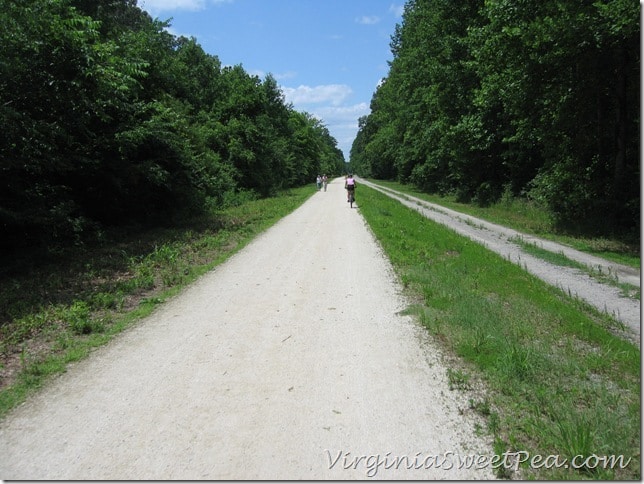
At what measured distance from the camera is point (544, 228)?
17234mm

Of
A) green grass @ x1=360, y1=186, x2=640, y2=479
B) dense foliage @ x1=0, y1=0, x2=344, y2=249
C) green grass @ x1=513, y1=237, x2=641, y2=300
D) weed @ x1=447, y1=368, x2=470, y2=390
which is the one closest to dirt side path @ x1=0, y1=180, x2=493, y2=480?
weed @ x1=447, y1=368, x2=470, y2=390

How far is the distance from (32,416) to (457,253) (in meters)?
10.1

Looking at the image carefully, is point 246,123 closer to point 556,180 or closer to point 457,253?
point 556,180

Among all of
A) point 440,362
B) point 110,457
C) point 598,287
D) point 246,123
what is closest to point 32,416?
point 110,457

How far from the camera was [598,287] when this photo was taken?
28.1ft

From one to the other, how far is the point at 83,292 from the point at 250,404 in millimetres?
5466

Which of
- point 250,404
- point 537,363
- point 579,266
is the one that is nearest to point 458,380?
point 537,363

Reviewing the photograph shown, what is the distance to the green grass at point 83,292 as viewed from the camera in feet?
16.9

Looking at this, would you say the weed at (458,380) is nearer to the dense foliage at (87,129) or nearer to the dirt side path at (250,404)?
the dirt side path at (250,404)

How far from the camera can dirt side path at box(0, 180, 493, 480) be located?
321cm

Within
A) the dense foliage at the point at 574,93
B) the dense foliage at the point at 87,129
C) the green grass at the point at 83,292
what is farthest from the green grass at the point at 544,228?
the dense foliage at the point at 87,129

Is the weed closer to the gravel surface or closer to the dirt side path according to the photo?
the dirt side path

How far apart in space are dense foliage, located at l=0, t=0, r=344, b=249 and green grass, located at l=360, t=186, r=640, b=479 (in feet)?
26.6

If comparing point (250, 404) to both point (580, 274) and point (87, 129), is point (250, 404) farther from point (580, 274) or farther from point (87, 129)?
point (87, 129)
